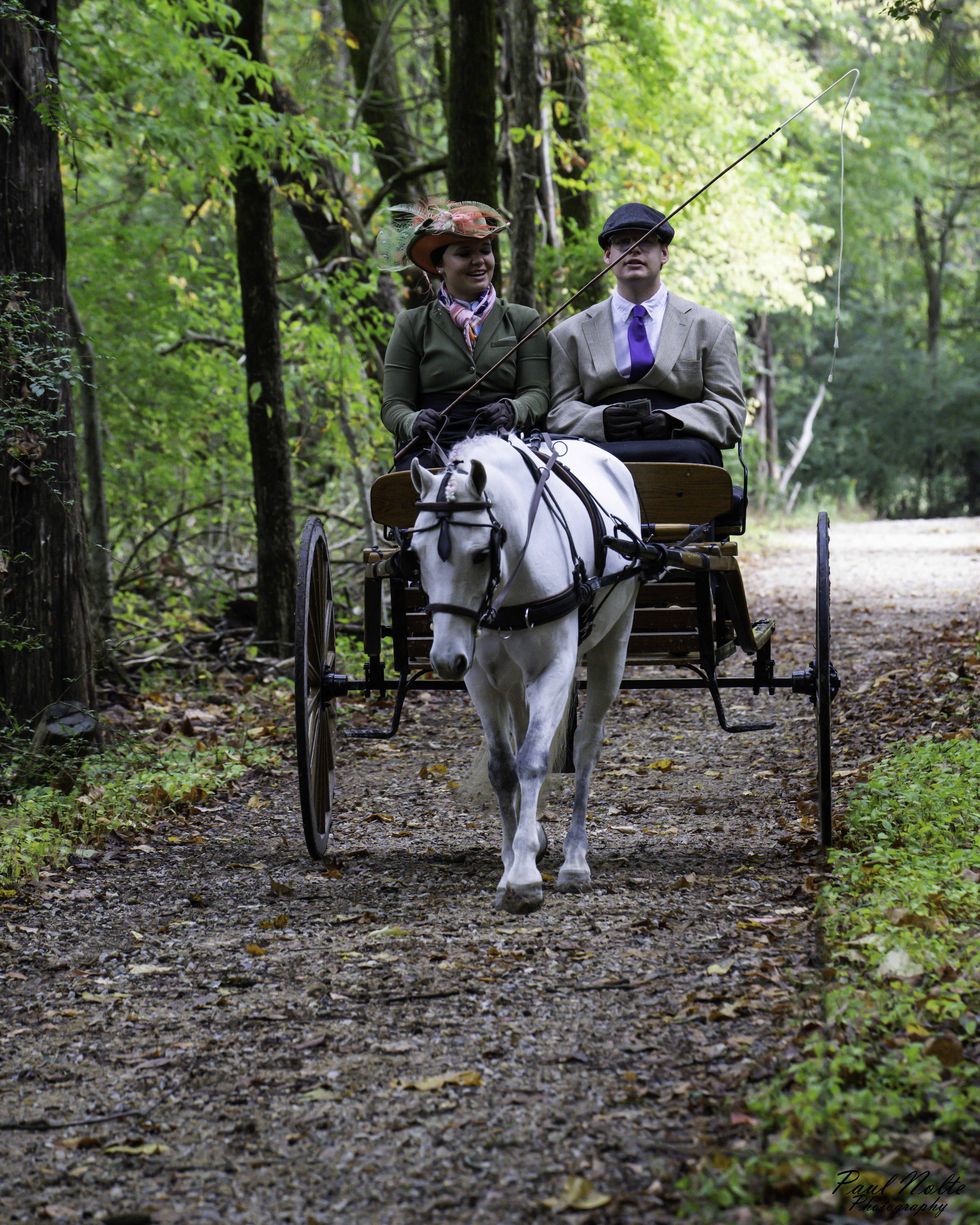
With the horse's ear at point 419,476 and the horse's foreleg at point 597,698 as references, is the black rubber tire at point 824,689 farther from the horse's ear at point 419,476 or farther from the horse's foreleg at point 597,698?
the horse's ear at point 419,476

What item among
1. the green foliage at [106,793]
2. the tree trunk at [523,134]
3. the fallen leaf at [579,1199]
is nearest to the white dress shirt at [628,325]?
the green foliage at [106,793]

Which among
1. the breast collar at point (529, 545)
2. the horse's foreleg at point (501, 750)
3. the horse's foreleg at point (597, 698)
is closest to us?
the breast collar at point (529, 545)

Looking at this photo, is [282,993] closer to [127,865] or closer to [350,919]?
[350,919]

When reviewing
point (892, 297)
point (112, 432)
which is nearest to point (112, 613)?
point (112, 432)

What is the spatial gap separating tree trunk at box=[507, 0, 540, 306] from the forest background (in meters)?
0.03

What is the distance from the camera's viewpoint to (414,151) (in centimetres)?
1426

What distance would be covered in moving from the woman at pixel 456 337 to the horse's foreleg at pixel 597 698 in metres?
1.08

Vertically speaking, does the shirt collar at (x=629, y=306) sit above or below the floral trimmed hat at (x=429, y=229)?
below

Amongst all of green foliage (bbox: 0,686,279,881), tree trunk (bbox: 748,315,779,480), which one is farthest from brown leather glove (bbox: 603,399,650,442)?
tree trunk (bbox: 748,315,779,480)

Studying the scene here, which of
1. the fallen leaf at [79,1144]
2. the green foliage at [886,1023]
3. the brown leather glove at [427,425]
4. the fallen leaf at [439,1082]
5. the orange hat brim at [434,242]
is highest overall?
the orange hat brim at [434,242]

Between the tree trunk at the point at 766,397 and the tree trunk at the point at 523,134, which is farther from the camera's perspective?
the tree trunk at the point at 766,397

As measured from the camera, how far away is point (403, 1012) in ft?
12.0
